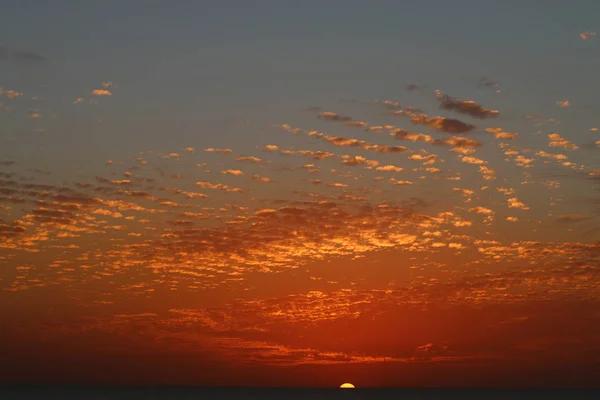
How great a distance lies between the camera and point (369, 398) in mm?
156875

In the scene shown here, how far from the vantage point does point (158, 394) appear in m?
173

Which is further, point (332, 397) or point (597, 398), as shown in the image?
point (597, 398)

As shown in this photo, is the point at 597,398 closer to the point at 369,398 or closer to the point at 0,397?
the point at 369,398

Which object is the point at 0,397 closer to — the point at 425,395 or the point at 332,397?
the point at 332,397

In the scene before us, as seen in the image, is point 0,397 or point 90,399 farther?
point 0,397

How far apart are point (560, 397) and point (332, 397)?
2701 inches

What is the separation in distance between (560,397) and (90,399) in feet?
399

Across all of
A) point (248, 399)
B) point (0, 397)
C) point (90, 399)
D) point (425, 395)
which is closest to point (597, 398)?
point (425, 395)

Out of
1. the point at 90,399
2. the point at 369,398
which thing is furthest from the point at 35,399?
the point at 369,398

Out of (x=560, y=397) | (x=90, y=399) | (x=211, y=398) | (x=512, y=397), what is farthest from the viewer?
(x=512, y=397)

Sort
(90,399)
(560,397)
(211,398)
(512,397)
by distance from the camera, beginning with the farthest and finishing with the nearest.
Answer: (512,397)
(560,397)
(211,398)
(90,399)

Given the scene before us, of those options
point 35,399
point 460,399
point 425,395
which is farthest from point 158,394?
point 460,399

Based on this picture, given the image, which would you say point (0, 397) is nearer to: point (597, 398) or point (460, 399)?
point (460, 399)

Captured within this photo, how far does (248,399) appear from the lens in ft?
506
